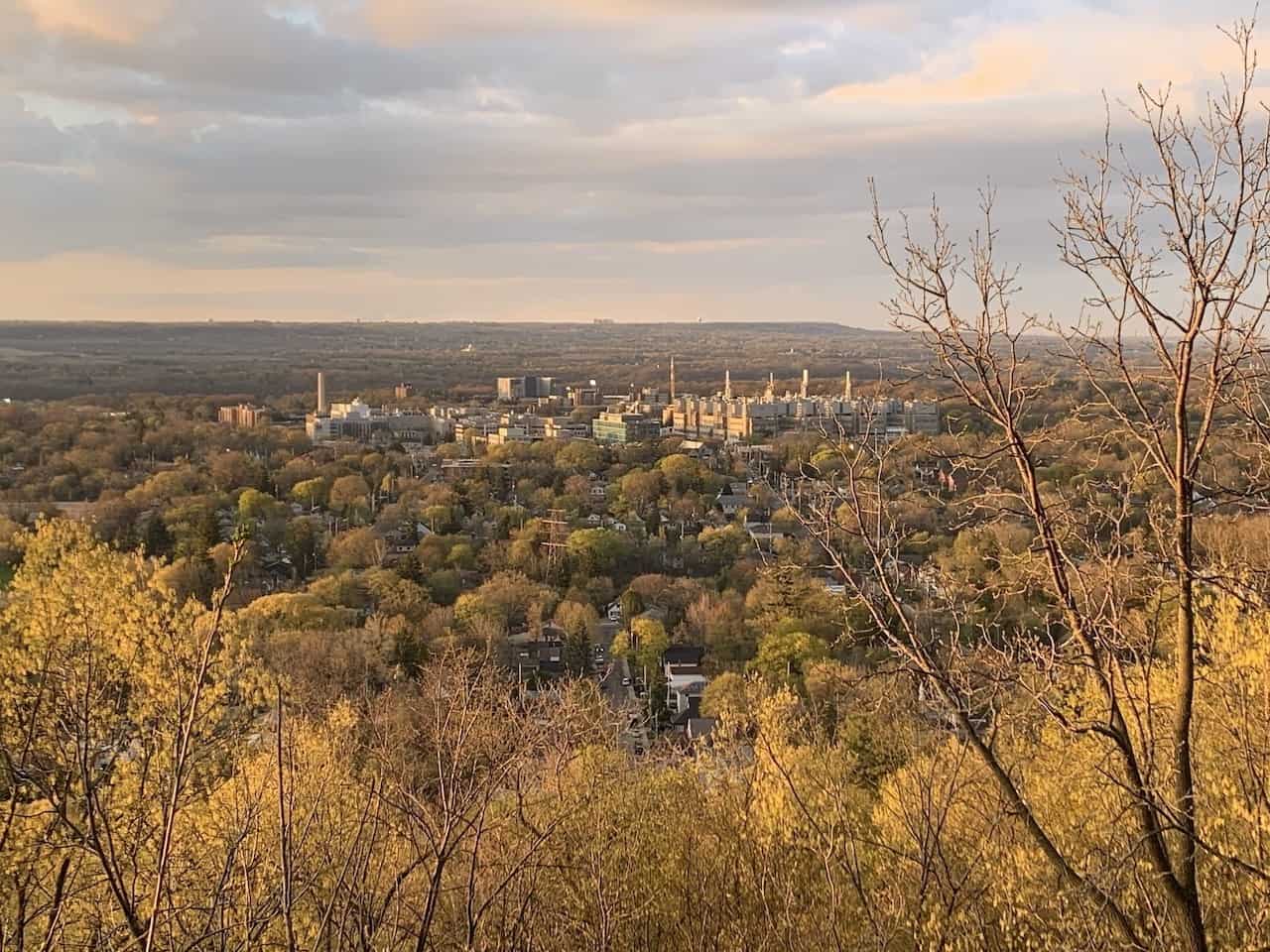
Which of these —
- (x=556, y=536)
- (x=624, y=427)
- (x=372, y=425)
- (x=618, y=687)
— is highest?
(x=624, y=427)

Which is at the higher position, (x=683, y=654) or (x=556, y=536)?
(x=556, y=536)

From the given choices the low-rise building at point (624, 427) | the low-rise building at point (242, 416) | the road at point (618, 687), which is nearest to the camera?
the road at point (618, 687)

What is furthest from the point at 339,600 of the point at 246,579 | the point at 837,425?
the point at 837,425

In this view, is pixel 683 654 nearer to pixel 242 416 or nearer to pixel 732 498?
pixel 732 498

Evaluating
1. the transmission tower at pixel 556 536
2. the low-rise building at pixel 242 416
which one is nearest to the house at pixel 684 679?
the transmission tower at pixel 556 536

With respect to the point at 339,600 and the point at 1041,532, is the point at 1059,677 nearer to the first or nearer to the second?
the point at 1041,532

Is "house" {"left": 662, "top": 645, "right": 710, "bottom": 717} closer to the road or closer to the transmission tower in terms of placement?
the road

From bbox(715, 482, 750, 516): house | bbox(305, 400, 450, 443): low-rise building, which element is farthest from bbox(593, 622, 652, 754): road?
bbox(305, 400, 450, 443): low-rise building

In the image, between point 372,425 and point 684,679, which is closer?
point 684,679

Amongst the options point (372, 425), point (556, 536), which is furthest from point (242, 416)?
point (556, 536)

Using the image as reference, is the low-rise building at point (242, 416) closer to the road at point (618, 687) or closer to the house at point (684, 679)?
the road at point (618, 687)

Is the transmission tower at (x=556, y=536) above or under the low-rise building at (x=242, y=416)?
under
